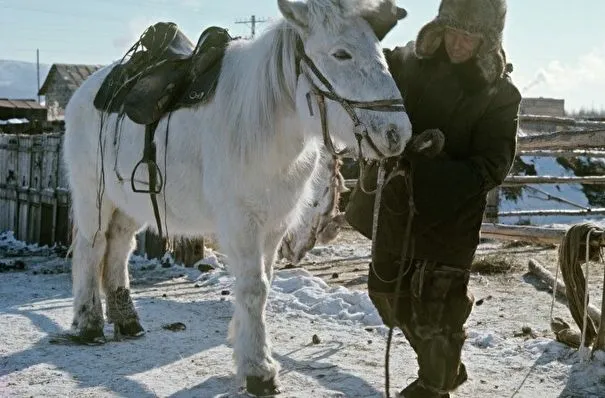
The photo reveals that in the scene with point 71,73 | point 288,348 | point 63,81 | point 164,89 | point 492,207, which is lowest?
point 288,348

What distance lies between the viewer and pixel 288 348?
4.78 metres

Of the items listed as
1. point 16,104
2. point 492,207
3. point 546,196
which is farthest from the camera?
point 16,104

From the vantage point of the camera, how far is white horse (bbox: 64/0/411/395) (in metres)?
3.05

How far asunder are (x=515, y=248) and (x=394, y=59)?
644 centimetres

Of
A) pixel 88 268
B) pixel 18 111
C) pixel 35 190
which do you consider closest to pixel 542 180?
pixel 88 268

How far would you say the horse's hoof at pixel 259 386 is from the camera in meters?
3.67

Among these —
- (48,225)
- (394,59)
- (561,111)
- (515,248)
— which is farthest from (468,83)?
(561,111)

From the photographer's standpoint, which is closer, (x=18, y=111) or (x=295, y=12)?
(x=295, y=12)

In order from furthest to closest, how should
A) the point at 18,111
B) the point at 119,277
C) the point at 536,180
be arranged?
the point at 18,111 → the point at 536,180 → the point at 119,277

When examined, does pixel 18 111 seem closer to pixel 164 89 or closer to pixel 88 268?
pixel 88 268

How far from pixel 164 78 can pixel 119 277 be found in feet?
5.50

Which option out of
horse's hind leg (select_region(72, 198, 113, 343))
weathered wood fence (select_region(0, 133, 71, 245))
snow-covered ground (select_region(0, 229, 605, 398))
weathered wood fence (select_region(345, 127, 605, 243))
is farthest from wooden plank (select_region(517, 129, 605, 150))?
weathered wood fence (select_region(0, 133, 71, 245))

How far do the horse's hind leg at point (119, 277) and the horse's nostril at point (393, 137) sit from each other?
2.86 metres

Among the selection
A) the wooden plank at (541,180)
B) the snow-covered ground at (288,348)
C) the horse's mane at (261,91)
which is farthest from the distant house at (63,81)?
the horse's mane at (261,91)
